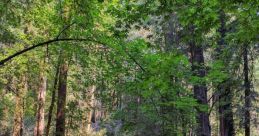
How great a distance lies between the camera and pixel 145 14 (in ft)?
16.6

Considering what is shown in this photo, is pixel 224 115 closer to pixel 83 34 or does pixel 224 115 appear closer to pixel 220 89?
pixel 220 89

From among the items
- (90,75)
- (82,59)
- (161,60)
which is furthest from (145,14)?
(90,75)

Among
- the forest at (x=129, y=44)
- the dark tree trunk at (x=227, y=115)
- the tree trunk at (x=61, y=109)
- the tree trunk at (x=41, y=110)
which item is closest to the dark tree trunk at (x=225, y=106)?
the dark tree trunk at (x=227, y=115)

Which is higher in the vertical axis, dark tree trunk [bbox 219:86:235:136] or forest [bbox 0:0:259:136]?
forest [bbox 0:0:259:136]

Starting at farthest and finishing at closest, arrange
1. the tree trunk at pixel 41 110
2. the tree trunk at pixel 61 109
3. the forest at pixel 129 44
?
the tree trunk at pixel 41 110, the tree trunk at pixel 61 109, the forest at pixel 129 44

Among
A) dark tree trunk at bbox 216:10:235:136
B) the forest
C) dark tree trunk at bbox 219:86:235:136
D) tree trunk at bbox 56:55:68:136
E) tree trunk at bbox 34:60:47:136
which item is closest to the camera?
the forest

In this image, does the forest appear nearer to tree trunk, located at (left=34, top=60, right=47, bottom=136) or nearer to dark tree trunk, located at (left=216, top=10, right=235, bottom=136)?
tree trunk, located at (left=34, top=60, right=47, bottom=136)

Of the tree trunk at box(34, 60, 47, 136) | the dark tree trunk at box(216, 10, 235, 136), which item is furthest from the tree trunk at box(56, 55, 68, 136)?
the dark tree trunk at box(216, 10, 235, 136)

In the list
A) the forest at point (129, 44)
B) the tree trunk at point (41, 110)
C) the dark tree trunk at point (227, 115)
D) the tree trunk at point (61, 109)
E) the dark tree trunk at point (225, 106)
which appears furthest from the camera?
the dark tree trunk at point (227, 115)

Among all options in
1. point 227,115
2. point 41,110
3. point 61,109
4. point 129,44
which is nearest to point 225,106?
point 227,115

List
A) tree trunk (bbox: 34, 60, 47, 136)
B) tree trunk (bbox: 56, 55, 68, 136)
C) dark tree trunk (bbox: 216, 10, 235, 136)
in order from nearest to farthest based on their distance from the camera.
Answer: tree trunk (bbox: 56, 55, 68, 136) → tree trunk (bbox: 34, 60, 47, 136) → dark tree trunk (bbox: 216, 10, 235, 136)

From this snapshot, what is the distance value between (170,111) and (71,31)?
679cm

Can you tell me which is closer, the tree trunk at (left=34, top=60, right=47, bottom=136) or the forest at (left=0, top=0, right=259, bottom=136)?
the forest at (left=0, top=0, right=259, bottom=136)

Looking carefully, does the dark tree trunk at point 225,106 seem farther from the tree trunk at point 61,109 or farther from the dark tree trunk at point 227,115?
the tree trunk at point 61,109
